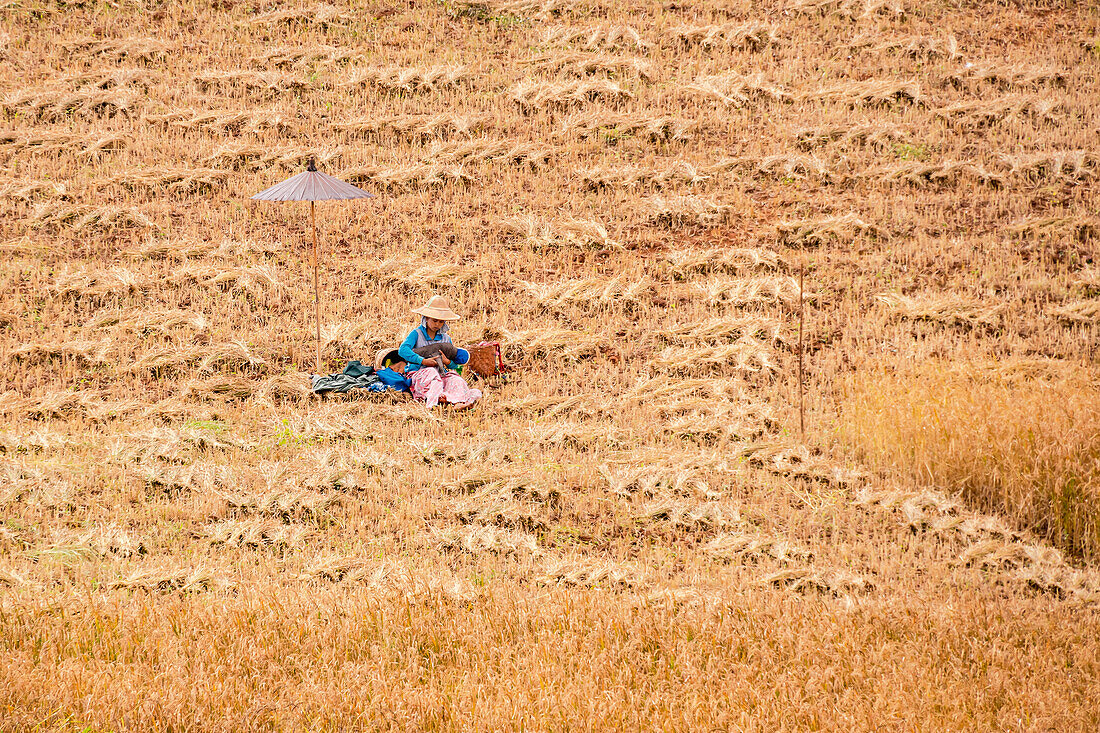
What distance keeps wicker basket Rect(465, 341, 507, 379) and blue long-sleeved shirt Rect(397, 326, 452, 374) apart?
1.44 ft

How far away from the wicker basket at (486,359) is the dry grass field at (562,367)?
7.4 inches

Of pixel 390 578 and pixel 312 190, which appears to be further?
pixel 312 190

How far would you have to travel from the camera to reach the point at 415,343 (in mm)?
8477

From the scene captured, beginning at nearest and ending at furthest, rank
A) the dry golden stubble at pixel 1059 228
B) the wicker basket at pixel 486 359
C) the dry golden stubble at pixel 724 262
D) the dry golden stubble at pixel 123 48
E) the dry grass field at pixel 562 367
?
the dry grass field at pixel 562 367 → the wicker basket at pixel 486 359 → the dry golden stubble at pixel 724 262 → the dry golden stubble at pixel 1059 228 → the dry golden stubble at pixel 123 48

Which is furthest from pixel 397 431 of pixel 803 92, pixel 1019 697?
pixel 803 92

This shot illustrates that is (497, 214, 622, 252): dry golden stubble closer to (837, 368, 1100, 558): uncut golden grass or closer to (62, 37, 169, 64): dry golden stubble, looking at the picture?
(837, 368, 1100, 558): uncut golden grass

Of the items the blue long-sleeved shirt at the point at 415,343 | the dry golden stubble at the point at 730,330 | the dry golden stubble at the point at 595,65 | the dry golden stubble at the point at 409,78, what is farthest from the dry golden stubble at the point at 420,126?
the blue long-sleeved shirt at the point at 415,343

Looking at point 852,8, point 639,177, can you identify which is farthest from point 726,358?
point 852,8

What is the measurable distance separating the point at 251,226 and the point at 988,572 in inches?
393

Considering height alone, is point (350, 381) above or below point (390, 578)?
above

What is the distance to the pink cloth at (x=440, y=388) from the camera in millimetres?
8352

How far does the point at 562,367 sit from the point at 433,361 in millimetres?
1505

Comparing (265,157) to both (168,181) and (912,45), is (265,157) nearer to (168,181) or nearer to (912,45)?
(168,181)

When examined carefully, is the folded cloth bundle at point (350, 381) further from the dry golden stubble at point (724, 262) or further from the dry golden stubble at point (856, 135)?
the dry golden stubble at point (856, 135)
